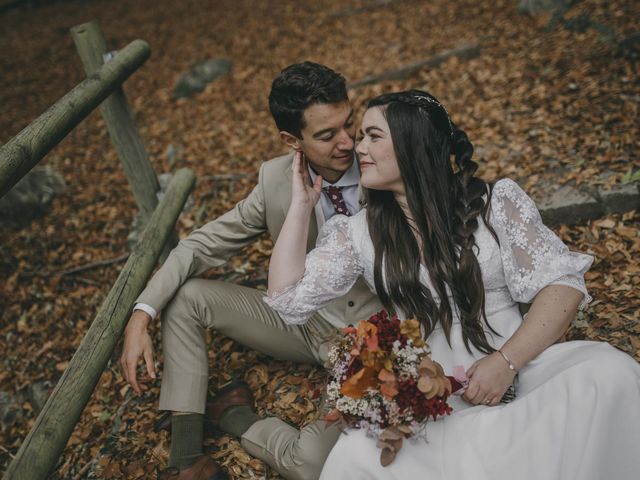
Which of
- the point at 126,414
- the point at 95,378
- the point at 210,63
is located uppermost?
the point at 210,63

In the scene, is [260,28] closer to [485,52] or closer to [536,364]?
[485,52]

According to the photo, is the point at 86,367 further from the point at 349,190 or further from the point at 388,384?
the point at 349,190

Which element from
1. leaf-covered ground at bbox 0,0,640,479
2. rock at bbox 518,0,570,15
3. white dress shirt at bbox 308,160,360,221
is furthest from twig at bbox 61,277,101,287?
rock at bbox 518,0,570,15

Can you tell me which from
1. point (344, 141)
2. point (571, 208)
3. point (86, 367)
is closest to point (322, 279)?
point (344, 141)

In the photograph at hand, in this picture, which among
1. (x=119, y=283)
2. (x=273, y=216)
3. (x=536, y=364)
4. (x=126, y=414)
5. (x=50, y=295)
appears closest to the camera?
(x=536, y=364)

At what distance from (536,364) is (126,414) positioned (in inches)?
111

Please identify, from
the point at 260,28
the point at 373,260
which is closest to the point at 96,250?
the point at 373,260

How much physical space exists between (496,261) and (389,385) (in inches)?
39.0

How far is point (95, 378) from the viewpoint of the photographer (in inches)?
105

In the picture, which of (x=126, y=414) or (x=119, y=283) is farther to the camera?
(x=126, y=414)

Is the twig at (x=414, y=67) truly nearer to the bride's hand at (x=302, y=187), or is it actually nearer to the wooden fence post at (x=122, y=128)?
the wooden fence post at (x=122, y=128)

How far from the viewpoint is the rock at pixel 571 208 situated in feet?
12.7

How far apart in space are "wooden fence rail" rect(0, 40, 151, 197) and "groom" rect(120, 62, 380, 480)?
3.07 ft

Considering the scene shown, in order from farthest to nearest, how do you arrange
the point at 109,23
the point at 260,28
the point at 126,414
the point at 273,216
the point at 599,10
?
the point at 109,23 < the point at 260,28 < the point at 599,10 < the point at 126,414 < the point at 273,216
